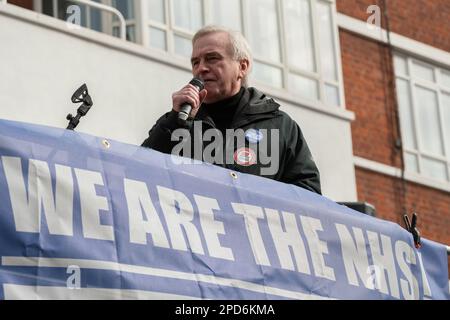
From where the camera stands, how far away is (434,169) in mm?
20453

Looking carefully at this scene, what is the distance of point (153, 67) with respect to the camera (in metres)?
14.0

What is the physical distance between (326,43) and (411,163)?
330cm

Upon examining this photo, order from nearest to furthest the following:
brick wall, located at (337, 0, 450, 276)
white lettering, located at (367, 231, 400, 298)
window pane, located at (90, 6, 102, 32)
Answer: white lettering, located at (367, 231, 400, 298) < window pane, located at (90, 6, 102, 32) < brick wall, located at (337, 0, 450, 276)

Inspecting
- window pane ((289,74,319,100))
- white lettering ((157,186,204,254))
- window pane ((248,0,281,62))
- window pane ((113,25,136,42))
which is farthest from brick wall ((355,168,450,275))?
white lettering ((157,186,204,254))

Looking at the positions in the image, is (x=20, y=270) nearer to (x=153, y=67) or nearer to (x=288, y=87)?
(x=153, y=67)

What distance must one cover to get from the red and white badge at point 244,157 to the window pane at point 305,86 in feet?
27.9

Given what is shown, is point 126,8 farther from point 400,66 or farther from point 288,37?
point 400,66

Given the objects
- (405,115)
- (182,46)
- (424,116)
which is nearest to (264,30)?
(182,46)

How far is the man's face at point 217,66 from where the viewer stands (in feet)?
28.1

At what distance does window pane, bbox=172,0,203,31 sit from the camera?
15.3 m

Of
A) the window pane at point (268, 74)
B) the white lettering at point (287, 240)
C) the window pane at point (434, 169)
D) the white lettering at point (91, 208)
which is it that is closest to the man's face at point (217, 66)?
the white lettering at point (287, 240)

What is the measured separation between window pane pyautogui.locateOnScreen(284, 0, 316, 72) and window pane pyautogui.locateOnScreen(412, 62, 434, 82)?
13.4 ft
